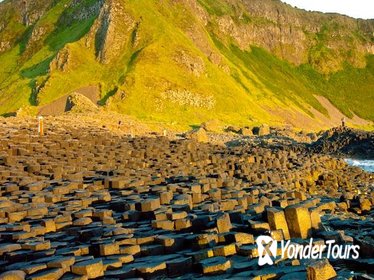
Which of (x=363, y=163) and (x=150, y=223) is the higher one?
(x=150, y=223)

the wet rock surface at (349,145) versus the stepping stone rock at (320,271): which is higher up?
the wet rock surface at (349,145)

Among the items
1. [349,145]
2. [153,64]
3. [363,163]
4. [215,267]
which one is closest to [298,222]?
[215,267]

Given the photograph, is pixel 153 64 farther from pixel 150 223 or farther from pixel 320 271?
pixel 320 271

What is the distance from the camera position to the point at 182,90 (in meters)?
87.4

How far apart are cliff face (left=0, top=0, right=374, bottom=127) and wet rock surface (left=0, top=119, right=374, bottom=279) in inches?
2358

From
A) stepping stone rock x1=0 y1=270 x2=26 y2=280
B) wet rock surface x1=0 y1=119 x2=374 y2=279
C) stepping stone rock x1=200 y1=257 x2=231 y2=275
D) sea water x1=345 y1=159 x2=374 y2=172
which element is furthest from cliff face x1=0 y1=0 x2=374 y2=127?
stepping stone rock x1=0 y1=270 x2=26 y2=280

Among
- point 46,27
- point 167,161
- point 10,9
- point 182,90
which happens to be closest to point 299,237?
point 167,161

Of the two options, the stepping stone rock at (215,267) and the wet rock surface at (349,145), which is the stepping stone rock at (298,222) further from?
the wet rock surface at (349,145)

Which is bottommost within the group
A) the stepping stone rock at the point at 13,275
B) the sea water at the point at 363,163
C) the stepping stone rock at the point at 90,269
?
the sea water at the point at 363,163

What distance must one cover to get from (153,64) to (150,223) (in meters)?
81.1

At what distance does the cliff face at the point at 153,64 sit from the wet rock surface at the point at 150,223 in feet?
197

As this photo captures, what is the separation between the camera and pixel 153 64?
89688 mm

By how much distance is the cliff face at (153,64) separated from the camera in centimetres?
8581

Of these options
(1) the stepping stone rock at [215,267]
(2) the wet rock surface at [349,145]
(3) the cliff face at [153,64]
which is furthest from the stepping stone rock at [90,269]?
(3) the cliff face at [153,64]
